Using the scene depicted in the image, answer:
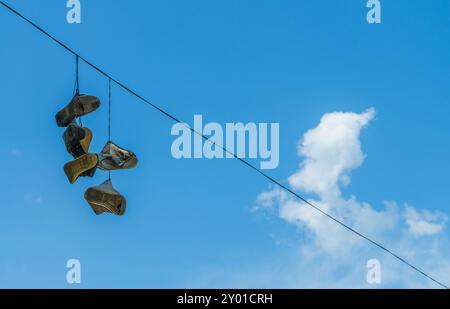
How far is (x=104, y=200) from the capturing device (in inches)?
290

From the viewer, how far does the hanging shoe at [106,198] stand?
7348mm

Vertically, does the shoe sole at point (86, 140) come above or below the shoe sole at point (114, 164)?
above

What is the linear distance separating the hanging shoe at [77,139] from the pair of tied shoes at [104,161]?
0.57 feet

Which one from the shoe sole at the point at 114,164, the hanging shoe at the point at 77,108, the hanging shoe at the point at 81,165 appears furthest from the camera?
the hanging shoe at the point at 77,108

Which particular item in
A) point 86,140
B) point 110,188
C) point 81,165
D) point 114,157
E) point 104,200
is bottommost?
point 104,200

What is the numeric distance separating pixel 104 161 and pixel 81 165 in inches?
9.9

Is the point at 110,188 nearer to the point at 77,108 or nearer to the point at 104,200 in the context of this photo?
the point at 104,200

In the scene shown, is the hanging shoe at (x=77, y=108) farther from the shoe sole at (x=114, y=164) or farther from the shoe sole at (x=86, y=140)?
the shoe sole at (x=114, y=164)

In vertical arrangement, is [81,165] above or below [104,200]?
above

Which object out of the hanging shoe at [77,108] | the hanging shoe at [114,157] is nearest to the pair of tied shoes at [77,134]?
the hanging shoe at [77,108]

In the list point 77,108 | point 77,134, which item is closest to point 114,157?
point 77,134

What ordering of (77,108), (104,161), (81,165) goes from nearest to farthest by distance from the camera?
1. (81,165)
2. (104,161)
3. (77,108)
